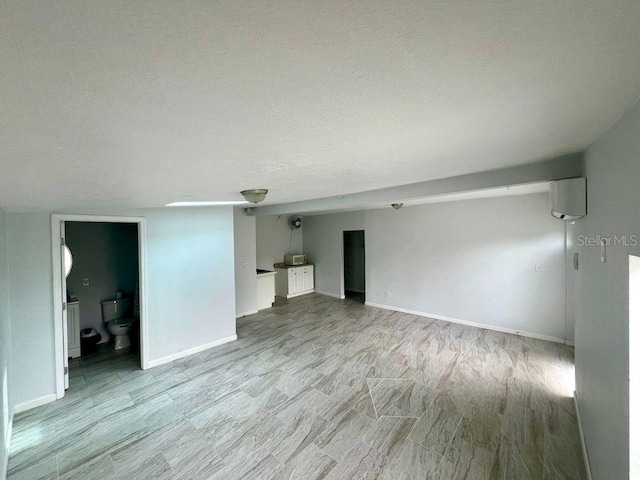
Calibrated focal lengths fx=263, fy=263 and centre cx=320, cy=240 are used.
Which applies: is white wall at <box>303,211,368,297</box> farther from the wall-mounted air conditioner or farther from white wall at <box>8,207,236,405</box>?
the wall-mounted air conditioner

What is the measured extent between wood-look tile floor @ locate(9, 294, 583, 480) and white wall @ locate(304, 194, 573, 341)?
25.7 inches

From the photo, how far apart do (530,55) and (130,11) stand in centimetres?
81

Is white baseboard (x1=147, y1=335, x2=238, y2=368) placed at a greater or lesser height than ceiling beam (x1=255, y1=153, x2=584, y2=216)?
lesser

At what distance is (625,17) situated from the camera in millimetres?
500

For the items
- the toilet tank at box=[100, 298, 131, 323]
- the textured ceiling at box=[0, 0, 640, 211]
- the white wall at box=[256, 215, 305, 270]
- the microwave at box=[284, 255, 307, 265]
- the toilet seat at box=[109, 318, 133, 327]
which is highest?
the textured ceiling at box=[0, 0, 640, 211]

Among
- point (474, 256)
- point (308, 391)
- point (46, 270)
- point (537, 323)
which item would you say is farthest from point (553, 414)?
point (46, 270)

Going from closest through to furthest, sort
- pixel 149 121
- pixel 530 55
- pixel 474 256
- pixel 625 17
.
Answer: pixel 625 17 → pixel 530 55 → pixel 149 121 → pixel 474 256

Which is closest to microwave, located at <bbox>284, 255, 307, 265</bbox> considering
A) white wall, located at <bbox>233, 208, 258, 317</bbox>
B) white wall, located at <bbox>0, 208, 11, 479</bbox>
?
white wall, located at <bbox>233, 208, 258, 317</bbox>

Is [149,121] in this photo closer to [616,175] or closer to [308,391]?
[616,175]

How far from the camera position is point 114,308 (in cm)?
461

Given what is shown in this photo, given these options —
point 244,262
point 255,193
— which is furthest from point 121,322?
point 255,193

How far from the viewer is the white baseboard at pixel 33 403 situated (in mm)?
2712

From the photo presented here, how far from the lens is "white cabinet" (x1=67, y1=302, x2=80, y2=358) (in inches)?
153

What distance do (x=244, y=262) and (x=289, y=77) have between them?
5483mm
